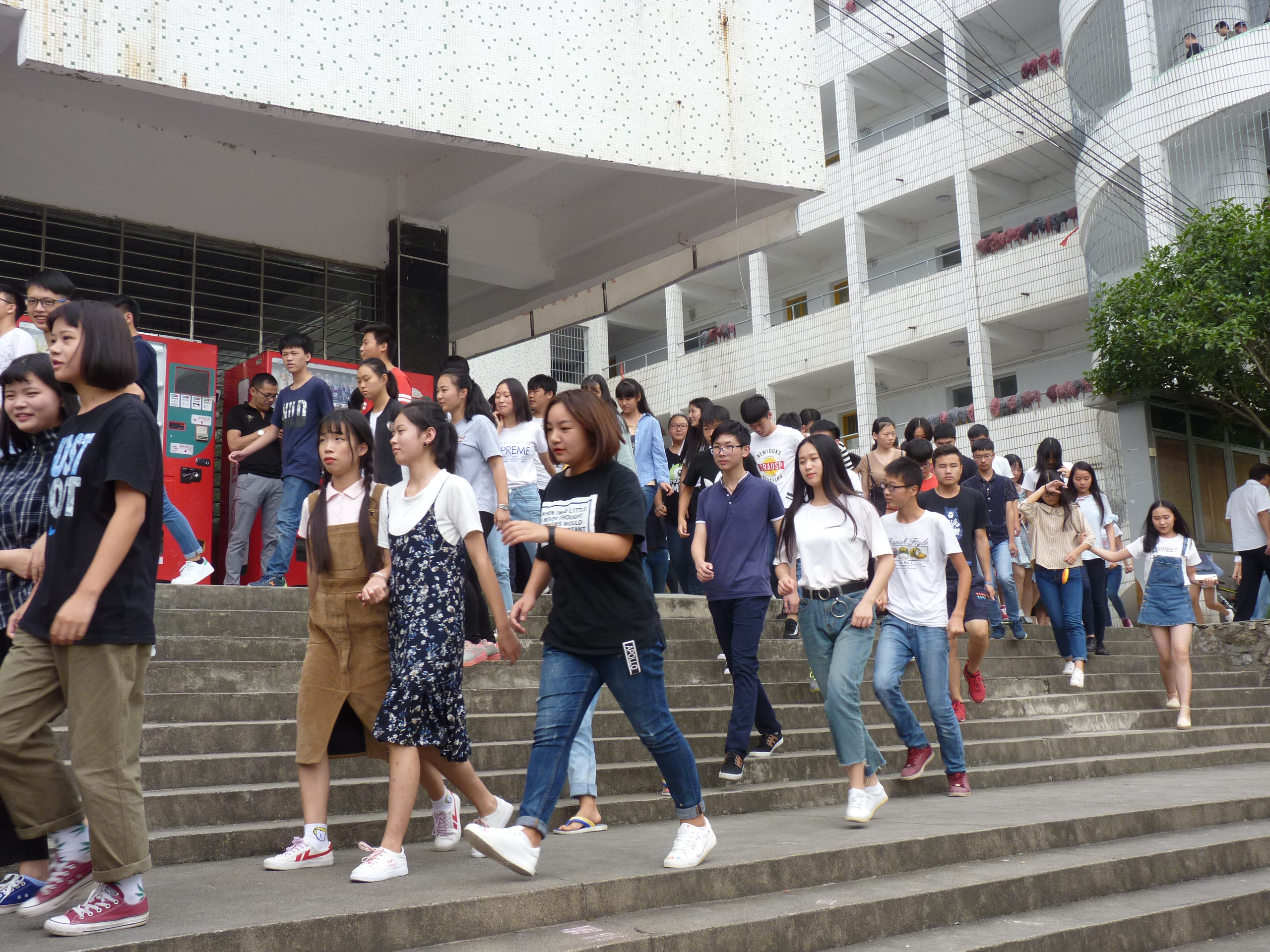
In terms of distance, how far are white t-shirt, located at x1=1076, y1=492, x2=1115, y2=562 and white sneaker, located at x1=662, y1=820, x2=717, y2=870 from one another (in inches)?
273

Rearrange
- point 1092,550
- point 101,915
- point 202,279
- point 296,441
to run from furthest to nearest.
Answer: point 202,279, point 1092,550, point 296,441, point 101,915

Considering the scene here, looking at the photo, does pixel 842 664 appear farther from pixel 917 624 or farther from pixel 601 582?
pixel 601 582

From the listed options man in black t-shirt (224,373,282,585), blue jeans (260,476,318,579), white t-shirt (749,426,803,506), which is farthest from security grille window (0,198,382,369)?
white t-shirt (749,426,803,506)

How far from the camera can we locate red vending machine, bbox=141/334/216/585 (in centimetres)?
980

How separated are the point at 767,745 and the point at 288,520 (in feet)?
13.1

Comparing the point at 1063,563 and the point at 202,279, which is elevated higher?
the point at 202,279

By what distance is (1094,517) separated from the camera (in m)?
10.2

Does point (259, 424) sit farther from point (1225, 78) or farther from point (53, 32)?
point (1225, 78)

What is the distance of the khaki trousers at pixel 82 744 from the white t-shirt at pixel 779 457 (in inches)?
230

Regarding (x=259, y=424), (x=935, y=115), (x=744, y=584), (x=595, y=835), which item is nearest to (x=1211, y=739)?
(x=744, y=584)

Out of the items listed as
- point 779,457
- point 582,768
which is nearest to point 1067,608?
point 779,457

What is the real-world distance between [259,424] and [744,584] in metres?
5.18

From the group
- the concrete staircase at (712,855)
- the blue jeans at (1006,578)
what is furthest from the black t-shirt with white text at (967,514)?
the blue jeans at (1006,578)

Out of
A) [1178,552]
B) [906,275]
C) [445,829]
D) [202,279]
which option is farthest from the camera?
[906,275]
